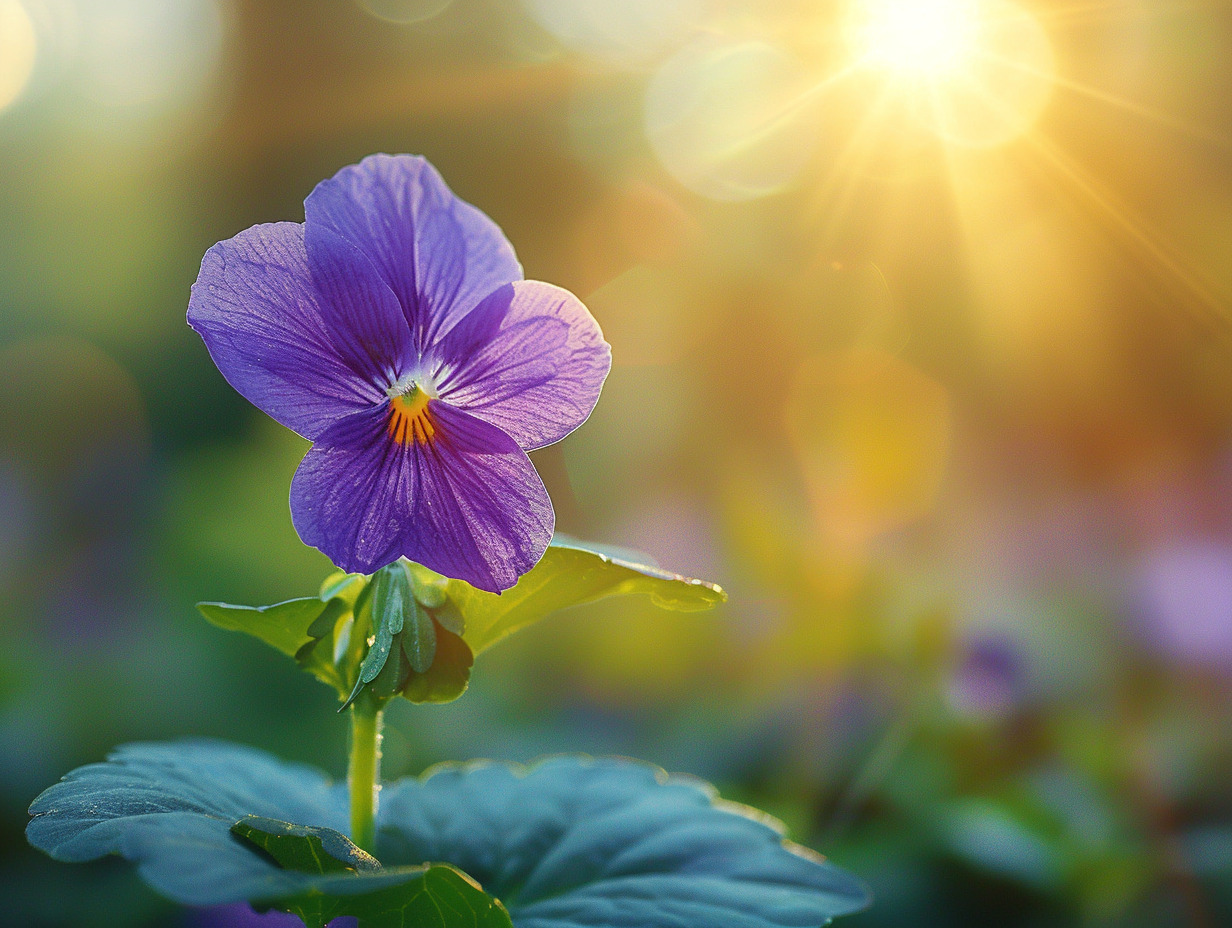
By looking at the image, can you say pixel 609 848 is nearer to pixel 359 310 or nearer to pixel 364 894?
pixel 364 894

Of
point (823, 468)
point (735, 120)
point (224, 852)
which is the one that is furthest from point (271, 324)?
point (735, 120)

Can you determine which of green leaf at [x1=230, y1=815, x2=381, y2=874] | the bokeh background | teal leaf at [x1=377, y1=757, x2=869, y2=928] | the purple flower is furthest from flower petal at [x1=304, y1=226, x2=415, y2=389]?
the bokeh background

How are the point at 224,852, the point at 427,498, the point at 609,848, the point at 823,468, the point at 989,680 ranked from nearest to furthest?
the point at 224,852
the point at 427,498
the point at 609,848
the point at 989,680
the point at 823,468

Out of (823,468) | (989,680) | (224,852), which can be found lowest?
(224,852)

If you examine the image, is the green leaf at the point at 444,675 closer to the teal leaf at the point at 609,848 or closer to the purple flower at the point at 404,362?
the purple flower at the point at 404,362

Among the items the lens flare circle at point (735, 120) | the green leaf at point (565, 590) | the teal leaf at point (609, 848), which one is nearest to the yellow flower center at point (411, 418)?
the green leaf at point (565, 590)

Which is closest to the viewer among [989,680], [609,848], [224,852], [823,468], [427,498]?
[224,852]
